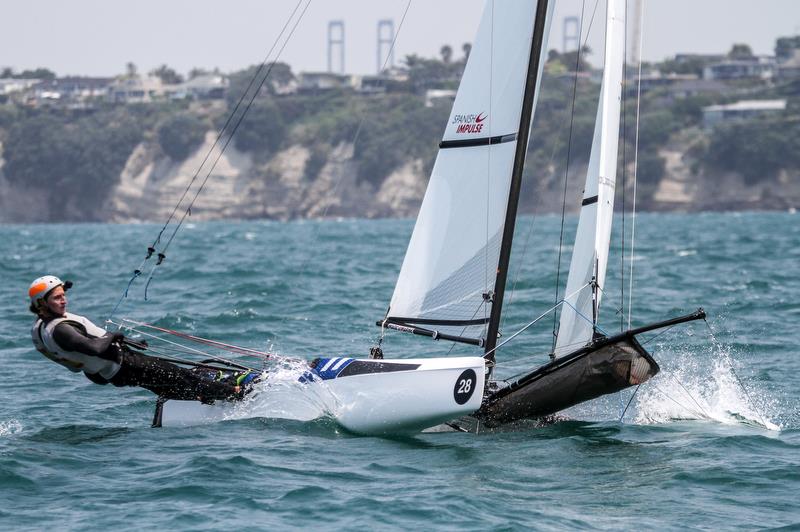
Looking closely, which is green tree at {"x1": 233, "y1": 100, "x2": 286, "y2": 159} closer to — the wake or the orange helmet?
the wake

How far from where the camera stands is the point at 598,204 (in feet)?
29.9

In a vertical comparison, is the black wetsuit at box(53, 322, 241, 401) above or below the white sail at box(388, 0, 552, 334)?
below

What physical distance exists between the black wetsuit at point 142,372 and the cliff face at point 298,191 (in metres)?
90.1

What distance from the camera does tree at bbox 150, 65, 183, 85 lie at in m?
149

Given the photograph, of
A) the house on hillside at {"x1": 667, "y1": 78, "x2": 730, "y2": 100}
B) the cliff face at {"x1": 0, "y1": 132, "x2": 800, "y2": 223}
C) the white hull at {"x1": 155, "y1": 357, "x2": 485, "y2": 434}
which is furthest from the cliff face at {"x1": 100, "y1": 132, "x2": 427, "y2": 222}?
the white hull at {"x1": 155, "y1": 357, "x2": 485, "y2": 434}

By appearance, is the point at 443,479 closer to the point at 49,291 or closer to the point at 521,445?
the point at 521,445

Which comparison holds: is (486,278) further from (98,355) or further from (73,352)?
(73,352)

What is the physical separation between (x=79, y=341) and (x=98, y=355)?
0.21 metres

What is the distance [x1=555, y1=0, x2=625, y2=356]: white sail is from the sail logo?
901 millimetres

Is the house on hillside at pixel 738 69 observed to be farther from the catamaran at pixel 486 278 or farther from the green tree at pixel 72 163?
the catamaran at pixel 486 278

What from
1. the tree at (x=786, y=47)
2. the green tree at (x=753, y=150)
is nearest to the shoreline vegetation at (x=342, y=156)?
the green tree at (x=753, y=150)

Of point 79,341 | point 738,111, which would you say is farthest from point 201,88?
point 79,341

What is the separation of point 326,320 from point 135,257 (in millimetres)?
20464

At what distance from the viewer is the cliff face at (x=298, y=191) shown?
322ft
